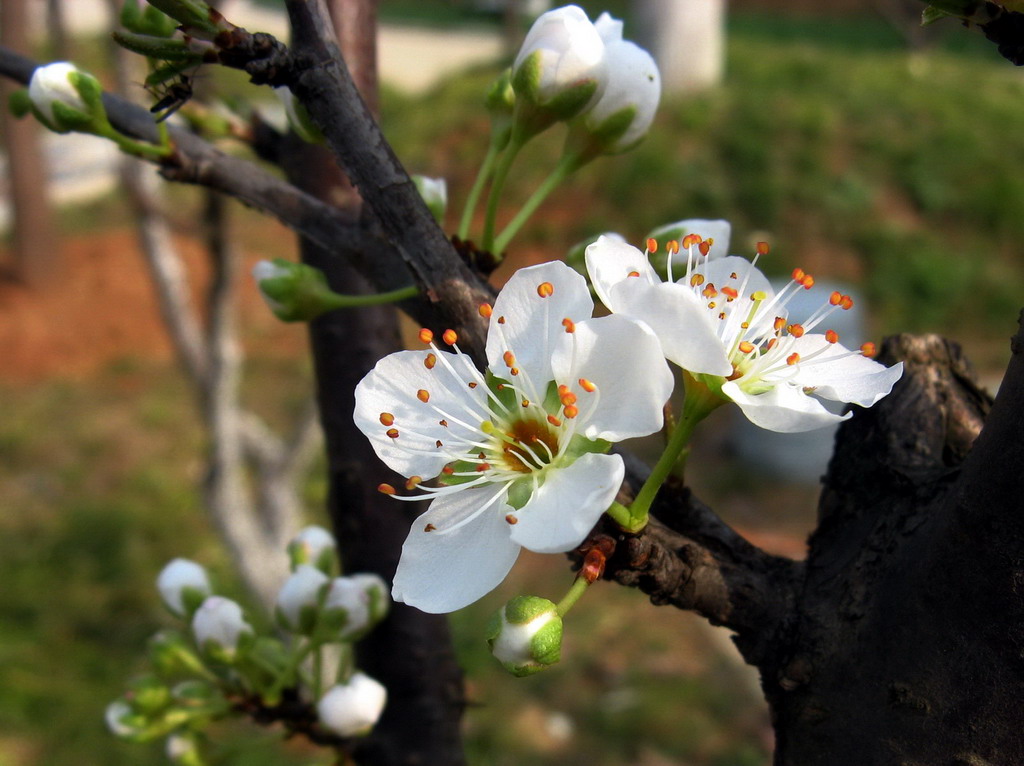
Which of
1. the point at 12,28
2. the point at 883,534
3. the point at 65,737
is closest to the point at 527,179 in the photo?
the point at 12,28

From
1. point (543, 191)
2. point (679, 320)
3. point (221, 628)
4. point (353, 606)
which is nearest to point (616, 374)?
point (679, 320)

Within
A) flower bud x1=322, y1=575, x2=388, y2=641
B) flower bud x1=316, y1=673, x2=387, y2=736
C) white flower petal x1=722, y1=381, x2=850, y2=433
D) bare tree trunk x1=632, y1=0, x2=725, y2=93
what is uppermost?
white flower petal x1=722, y1=381, x2=850, y2=433

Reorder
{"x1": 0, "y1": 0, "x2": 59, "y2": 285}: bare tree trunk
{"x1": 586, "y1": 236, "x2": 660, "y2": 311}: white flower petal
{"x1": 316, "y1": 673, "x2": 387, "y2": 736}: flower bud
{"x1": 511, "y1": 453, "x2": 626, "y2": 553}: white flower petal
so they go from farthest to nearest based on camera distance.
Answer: {"x1": 0, "y1": 0, "x2": 59, "y2": 285}: bare tree trunk
{"x1": 316, "y1": 673, "x2": 387, "y2": 736}: flower bud
{"x1": 586, "y1": 236, "x2": 660, "y2": 311}: white flower petal
{"x1": 511, "y1": 453, "x2": 626, "y2": 553}: white flower petal

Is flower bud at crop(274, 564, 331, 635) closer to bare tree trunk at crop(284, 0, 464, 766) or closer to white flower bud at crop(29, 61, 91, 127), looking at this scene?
bare tree trunk at crop(284, 0, 464, 766)

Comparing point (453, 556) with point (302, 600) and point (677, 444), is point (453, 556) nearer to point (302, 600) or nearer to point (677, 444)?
point (677, 444)

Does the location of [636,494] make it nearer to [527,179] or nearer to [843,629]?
[843,629]

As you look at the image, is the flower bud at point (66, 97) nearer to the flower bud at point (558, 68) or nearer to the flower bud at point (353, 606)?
the flower bud at point (558, 68)

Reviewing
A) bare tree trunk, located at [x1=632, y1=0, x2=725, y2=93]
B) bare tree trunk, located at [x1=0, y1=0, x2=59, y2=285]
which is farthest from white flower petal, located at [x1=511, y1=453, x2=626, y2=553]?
bare tree trunk, located at [x1=632, y1=0, x2=725, y2=93]
